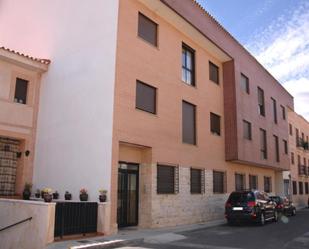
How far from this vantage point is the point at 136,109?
14898mm

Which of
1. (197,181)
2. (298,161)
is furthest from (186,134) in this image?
(298,161)

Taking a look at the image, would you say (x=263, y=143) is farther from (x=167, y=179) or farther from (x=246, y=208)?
(x=167, y=179)

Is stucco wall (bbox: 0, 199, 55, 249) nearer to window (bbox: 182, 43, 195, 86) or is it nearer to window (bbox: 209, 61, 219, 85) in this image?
window (bbox: 182, 43, 195, 86)

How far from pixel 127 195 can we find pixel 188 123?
552cm

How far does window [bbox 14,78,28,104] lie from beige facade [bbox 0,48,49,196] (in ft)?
0.32

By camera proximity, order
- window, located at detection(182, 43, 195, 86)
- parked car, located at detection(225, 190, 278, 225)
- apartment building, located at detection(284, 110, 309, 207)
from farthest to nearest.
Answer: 1. apartment building, located at detection(284, 110, 309, 207)
2. window, located at detection(182, 43, 195, 86)
3. parked car, located at detection(225, 190, 278, 225)

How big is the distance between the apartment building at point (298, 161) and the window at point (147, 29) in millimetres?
24045

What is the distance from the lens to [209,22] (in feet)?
66.1

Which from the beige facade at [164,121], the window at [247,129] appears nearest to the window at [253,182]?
the window at [247,129]

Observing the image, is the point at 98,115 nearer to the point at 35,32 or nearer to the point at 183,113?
the point at 183,113

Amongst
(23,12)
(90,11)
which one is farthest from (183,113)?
(23,12)

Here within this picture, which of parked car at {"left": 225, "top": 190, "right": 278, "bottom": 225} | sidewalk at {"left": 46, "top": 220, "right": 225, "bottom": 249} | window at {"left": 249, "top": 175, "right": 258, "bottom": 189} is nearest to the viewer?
sidewalk at {"left": 46, "top": 220, "right": 225, "bottom": 249}

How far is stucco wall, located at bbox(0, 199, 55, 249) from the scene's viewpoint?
10836 mm

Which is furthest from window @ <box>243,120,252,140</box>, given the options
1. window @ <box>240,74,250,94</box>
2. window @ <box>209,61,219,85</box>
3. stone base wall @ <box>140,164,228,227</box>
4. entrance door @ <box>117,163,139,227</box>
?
entrance door @ <box>117,163,139,227</box>
